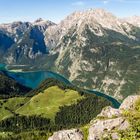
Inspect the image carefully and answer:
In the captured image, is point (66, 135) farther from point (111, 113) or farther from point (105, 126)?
point (111, 113)

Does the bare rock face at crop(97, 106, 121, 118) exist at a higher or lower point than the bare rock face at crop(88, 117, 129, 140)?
Result: lower

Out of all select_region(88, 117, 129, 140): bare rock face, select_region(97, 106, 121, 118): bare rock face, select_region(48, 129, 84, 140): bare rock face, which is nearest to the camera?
select_region(48, 129, 84, 140): bare rock face

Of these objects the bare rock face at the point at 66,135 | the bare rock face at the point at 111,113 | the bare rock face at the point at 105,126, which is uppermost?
the bare rock face at the point at 105,126

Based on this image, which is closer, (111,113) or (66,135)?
(66,135)

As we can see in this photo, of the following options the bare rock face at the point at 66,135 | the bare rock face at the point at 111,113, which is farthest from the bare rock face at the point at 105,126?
the bare rock face at the point at 111,113

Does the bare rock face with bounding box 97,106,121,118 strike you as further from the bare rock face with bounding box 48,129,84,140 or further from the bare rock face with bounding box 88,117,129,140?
the bare rock face with bounding box 48,129,84,140

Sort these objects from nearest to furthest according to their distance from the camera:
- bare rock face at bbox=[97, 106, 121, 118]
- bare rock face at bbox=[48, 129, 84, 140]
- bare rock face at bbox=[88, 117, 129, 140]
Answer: bare rock face at bbox=[48, 129, 84, 140]
bare rock face at bbox=[88, 117, 129, 140]
bare rock face at bbox=[97, 106, 121, 118]

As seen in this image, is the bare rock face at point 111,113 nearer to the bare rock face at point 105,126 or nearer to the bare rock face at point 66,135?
the bare rock face at point 105,126

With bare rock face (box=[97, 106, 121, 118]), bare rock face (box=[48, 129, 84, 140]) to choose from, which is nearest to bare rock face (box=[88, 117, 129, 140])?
bare rock face (box=[48, 129, 84, 140])

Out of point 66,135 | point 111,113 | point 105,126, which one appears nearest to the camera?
point 66,135

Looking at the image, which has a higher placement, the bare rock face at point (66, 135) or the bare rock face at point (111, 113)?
the bare rock face at point (66, 135)

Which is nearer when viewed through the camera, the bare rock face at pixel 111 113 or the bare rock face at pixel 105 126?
the bare rock face at pixel 105 126

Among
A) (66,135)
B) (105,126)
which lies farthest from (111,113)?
(66,135)

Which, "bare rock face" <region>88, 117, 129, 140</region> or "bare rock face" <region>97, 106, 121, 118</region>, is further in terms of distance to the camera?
"bare rock face" <region>97, 106, 121, 118</region>
